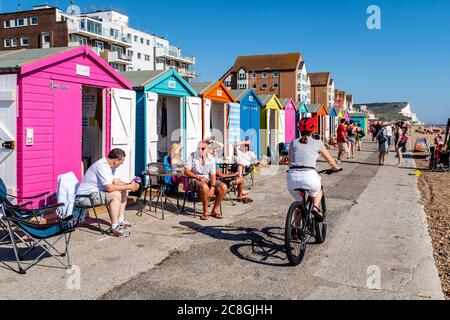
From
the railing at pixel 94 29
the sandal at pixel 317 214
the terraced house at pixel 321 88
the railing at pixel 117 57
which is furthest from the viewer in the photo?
the terraced house at pixel 321 88

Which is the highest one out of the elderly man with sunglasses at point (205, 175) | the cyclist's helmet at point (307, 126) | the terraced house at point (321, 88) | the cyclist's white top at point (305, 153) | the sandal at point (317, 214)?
the terraced house at point (321, 88)

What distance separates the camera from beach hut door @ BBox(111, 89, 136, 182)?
8.45 m

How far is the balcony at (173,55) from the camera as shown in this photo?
74.9 metres

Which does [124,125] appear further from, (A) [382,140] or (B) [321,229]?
(A) [382,140]

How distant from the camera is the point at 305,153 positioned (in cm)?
515

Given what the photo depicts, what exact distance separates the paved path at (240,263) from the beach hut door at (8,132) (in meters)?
1.40

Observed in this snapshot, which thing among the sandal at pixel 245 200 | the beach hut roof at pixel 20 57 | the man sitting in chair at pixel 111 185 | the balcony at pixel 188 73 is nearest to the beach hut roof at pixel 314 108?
the sandal at pixel 245 200

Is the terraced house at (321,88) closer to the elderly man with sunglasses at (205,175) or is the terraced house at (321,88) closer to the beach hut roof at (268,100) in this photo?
the beach hut roof at (268,100)

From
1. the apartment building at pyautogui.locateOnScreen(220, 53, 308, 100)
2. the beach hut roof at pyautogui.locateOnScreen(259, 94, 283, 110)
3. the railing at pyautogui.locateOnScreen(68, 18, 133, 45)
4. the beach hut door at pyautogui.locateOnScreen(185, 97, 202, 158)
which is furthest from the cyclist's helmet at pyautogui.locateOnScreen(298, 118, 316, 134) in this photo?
the apartment building at pyautogui.locateOnScreen(220, 53, 308, 100)
